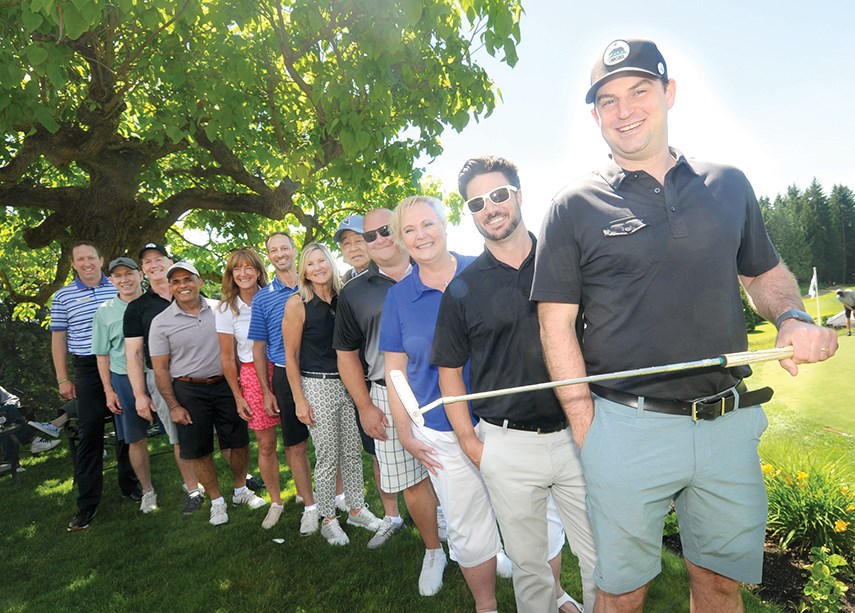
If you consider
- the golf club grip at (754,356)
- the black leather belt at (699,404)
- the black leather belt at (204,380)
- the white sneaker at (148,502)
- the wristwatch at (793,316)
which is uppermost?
the wristwatch at (793,316)

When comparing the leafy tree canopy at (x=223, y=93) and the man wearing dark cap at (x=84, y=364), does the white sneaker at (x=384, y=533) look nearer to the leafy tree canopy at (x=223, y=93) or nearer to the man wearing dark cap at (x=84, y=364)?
the man wearing dark cap at (x=84, y=364)

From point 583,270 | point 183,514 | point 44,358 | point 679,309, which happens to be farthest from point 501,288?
point 44,358

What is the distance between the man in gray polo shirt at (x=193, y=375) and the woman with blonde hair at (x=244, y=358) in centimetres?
21

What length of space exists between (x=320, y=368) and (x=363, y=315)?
2.94ft

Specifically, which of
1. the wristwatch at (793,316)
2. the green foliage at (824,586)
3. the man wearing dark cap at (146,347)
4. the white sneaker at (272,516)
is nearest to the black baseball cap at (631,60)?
the wristwatch at (793,316)

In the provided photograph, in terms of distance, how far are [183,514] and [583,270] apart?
17.3ft

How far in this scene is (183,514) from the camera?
5.50 metres

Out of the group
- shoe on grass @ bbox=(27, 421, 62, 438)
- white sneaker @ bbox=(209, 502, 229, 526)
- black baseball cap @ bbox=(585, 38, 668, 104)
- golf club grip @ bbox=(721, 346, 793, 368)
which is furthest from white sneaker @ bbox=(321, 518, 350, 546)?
shoe on grass @ bbox=(27, 421, 62, 438)

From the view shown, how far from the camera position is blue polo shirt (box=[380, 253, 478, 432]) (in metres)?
3.17

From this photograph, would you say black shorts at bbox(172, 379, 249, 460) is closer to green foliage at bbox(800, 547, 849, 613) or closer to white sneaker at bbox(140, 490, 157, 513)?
white sneaker at bbox(140, 490, 157, 513)

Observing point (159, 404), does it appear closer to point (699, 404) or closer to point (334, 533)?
point (334, 533)

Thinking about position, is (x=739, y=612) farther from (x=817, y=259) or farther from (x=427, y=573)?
(x=817, y=259)

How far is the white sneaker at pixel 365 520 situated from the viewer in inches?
186

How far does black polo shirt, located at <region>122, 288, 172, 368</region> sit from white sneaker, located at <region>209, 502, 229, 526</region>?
1.91 metres
